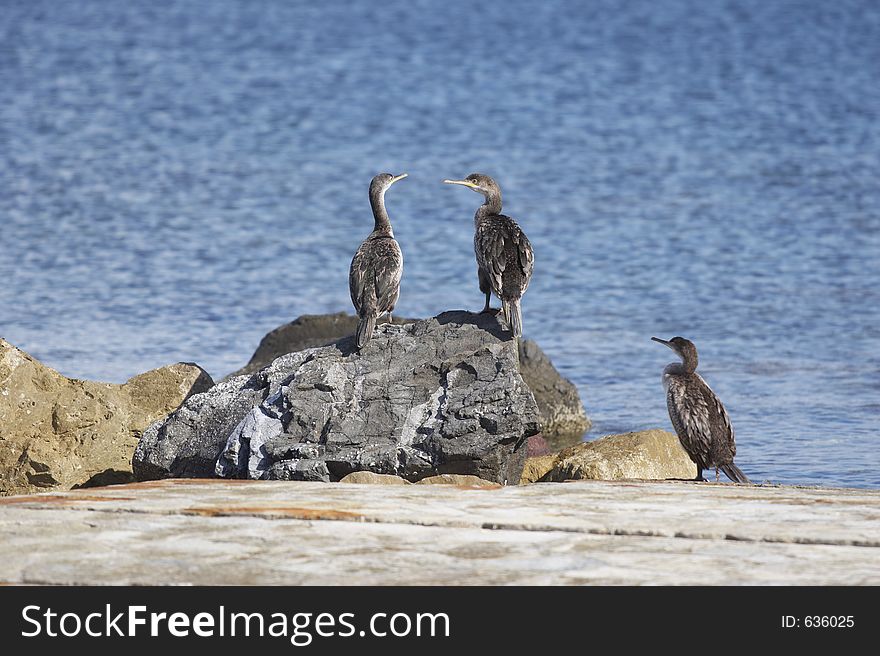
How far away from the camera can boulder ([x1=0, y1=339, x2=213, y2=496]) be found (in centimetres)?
903

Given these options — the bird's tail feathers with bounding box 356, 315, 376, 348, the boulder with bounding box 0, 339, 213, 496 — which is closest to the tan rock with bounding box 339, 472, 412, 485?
the bird's tail feathers with bounding box 356, 315, 376, 348

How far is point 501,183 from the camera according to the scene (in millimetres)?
25203

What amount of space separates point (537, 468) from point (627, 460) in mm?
714

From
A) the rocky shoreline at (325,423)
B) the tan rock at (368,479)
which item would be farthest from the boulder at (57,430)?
the tan rock at (368,479)

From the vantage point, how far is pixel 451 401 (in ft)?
27.8

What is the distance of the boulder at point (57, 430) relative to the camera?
903 cm

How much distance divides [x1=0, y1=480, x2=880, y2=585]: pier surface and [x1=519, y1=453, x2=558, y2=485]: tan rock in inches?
109

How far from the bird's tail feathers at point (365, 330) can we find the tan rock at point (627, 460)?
1503 millimetres

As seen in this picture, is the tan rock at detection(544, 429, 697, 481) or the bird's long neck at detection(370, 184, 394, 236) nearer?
the tan rock at detection(544, 429, 697, 481)

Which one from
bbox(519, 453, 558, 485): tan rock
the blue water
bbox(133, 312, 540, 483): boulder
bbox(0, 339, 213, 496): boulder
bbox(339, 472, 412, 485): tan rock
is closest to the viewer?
bbox(339, 472, 412, 485): tan rock

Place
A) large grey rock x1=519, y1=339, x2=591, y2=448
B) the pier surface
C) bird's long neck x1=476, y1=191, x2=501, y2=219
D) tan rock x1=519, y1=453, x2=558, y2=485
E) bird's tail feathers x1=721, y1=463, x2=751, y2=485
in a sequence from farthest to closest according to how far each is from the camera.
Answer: large grey rock x1=519, y1=339, x2=591, y2=448, bird's long neck x1=476, y1=191, x2=501, y2=219, tan rock x1=519, y1=453, x2=558, y2=485, bird's tail feathers x1=721, y1=463, x2=751, y2=485, the pier surface

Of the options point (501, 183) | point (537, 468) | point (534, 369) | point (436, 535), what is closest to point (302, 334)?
point (534, 369)

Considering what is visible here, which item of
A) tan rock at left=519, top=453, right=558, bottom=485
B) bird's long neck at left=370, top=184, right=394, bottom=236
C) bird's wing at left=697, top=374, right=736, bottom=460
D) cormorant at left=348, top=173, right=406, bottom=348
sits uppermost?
bird's long neck at left=370, top=184, right=394, bottom=236

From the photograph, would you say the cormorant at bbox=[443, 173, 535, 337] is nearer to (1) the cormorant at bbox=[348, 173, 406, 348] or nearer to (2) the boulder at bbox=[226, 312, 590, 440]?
(1) the cormorant at bbox=[348, 173, 406, 348]
